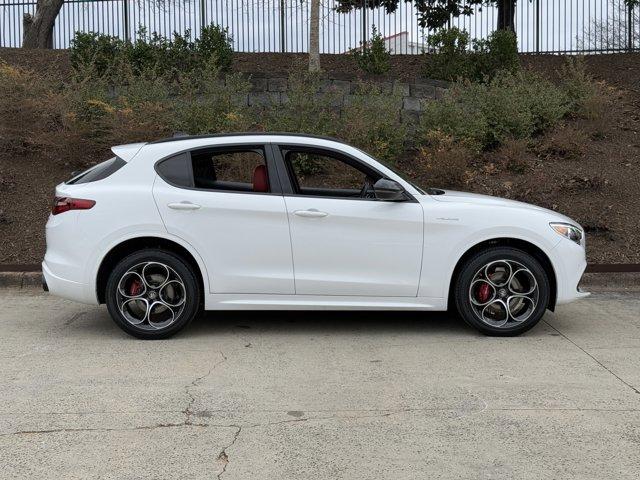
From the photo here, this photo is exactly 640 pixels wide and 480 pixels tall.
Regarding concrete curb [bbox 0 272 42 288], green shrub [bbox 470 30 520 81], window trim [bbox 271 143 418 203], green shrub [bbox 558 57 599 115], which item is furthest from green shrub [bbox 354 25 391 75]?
window trim [bbox 271 143 418 203]

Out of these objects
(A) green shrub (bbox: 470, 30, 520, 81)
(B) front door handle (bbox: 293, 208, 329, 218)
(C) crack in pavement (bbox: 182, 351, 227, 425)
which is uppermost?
(A) green shrub (bbox: 470, 30, 520, 81)

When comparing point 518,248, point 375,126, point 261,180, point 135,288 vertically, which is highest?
point 375,126

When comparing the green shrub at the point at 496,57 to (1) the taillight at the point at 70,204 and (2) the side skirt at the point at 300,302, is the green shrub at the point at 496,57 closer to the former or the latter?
(2) the side skirt at the point at 300,302

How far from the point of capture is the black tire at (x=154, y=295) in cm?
648

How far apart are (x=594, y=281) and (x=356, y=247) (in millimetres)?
3943

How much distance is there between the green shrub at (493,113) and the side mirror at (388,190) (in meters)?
6.02

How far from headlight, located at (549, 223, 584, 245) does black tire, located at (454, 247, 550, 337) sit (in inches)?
12.9

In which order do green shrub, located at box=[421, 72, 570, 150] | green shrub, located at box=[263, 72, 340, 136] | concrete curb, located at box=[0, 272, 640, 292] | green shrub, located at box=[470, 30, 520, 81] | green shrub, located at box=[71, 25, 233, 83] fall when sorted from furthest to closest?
1. green shrub, located at box=[470, 30, 520, 81]
2. green shrub, located at box=[71, 25, 233, 83]
3. green shrub, located at box=[421, 72, 570, 150]
4. green shrub, located at box=[263, 72, 340, 136]
5. concrete curb, located at box=[0, 272, 640, 292]

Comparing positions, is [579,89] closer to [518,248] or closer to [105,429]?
[518,248]

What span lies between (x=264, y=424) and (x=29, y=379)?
201 centimetres

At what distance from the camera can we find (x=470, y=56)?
15.3 m

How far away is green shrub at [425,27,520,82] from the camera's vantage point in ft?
49.2

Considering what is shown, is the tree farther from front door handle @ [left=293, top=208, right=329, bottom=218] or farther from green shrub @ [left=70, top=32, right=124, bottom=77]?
front door handle @ [left=293, top=208, right=329, bottom=218]

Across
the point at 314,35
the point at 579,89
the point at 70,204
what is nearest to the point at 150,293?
the point at 70,204
